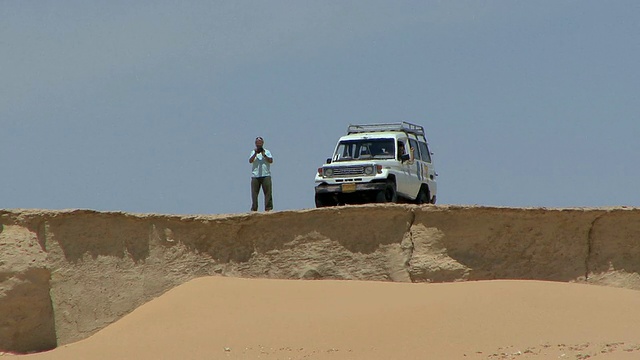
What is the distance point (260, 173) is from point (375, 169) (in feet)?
7.49

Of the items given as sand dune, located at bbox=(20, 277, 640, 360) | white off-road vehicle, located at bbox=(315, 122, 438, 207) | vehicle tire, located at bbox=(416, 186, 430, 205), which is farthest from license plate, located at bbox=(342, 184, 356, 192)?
sand dune, located at bbox=(20, 277, 640, 360)

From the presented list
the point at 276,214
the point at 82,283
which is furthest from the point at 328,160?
the point at 82,283

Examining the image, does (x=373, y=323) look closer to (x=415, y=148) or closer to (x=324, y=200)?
(x=324, y=200)

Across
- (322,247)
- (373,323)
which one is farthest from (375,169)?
(373,323)

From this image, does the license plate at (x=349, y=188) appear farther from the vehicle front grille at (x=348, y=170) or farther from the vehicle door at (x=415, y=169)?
the vehicle door at (x=415, y=169)

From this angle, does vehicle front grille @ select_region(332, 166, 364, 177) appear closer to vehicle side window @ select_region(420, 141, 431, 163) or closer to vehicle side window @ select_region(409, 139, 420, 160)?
vehicle side window @ select_region(409, 139, 420, 160)

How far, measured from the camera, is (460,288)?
749 inches

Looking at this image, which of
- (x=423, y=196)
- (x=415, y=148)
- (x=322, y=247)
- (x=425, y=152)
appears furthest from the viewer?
(x=425, y=152)

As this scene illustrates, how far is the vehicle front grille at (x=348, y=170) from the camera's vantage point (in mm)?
24734

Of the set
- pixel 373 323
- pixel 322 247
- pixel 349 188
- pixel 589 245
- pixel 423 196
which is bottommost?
pixel 373 323

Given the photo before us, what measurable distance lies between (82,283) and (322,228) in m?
3.91

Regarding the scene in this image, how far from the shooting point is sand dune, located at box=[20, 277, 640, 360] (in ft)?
55.3

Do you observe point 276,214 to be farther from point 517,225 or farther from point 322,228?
point 517,225

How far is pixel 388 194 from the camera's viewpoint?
24750 millimetres
